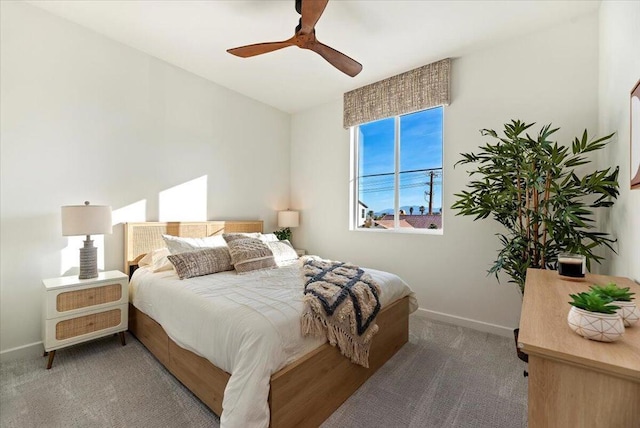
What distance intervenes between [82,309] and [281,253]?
1767 millimetres

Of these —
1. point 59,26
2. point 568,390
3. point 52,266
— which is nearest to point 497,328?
point 568,390

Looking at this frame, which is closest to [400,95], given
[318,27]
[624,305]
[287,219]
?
[318,27]

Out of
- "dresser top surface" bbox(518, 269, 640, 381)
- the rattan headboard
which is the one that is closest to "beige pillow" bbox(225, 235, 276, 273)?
the rattan headboard

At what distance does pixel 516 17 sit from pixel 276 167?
3.32 meters

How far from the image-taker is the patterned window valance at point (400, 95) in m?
3.07

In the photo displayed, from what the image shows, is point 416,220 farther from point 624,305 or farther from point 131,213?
point 131,213

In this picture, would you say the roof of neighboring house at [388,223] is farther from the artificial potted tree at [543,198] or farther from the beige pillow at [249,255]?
the beige pillow at [249,255]

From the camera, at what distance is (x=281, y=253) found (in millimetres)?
3139

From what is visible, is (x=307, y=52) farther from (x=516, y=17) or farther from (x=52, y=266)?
(x=52, y=266)

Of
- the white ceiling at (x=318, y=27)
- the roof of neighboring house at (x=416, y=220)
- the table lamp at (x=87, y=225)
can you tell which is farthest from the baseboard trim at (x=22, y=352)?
the roof of neighboring house at (x=416, y=220)

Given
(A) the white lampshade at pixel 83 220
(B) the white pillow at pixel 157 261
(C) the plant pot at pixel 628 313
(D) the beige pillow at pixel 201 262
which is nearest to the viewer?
(C) the plant pot at pixel 628 313

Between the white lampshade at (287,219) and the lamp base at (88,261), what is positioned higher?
the white lampshade at (287,219)

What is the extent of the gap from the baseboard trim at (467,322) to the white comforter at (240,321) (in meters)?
1.03

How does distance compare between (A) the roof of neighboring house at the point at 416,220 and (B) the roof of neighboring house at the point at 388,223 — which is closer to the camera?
(A) the roof of neighboring house at the point at 416,220
